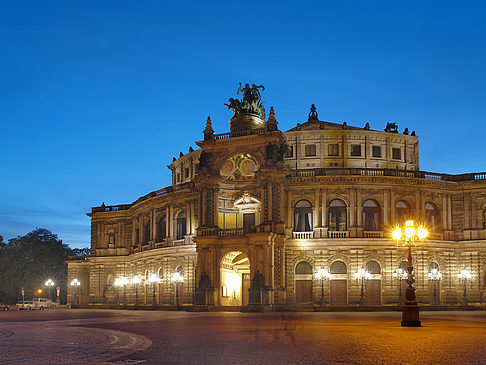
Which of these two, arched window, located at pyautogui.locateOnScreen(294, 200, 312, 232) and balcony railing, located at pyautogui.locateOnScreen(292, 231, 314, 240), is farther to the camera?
arched window, located at pyautogui.locateOnScreen(294, 200, 312, 232)

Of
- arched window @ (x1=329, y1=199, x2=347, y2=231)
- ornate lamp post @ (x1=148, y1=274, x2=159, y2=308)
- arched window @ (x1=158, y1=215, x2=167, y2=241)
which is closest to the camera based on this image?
arched window @ (x1=329, y1=199, x2=347, y2=231)

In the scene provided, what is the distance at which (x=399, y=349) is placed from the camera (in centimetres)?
1688

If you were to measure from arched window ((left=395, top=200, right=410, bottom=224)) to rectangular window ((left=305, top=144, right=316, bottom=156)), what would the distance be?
42.8 feet

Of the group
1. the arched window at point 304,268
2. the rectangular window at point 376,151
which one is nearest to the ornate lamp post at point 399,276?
the arched window at point 304,268

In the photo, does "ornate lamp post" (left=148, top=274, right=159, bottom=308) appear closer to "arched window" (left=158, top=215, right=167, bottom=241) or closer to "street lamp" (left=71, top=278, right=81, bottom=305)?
"arched window" (left=158, top=215, right=167, bottom=241)

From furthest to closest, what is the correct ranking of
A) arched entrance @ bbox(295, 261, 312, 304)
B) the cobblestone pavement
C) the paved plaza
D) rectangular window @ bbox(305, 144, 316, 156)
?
rectangular window @ bbox(305, 144, 316, 156), arched entrance @ bbox(295, 261, 312, 304), the cobblestone pavement, the paved plaza

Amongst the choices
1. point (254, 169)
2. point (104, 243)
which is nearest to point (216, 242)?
point (254, 169)

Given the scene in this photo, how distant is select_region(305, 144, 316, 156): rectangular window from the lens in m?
72.2

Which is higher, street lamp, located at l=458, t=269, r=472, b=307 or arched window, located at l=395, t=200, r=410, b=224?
arched window, located at l=395, t=200, r=410, b=224

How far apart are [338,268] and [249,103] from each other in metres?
19.4

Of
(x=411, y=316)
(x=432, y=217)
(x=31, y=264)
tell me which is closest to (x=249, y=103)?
(x=432, y=217)

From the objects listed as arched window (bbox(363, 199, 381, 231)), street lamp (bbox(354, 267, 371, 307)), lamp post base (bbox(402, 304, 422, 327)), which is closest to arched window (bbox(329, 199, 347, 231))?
arched window (bbox(363, 199, 381, 231))

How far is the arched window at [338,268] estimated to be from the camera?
6169cm

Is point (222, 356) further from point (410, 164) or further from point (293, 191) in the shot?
point (410, 164)
